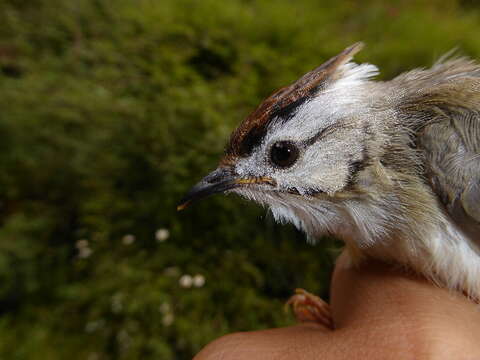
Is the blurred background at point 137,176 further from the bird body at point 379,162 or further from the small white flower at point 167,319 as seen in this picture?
the bird body at point 379,162

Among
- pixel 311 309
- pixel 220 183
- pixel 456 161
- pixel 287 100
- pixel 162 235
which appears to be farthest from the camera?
pixel 162 235

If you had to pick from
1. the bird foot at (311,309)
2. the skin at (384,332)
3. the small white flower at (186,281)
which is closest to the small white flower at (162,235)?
the small white flower at (186,281)

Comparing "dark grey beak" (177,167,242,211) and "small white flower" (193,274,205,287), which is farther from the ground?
"dark grey beak" (177,167,242,211)

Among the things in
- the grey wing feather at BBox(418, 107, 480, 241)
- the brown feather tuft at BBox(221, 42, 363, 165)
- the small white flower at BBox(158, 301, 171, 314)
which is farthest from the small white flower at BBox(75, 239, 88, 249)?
the grey wing feather at BBox(418, 107, 480, 241)

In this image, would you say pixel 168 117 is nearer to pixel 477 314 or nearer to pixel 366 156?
pixel 366 156

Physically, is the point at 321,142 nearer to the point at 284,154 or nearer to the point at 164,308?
the point at 284,154

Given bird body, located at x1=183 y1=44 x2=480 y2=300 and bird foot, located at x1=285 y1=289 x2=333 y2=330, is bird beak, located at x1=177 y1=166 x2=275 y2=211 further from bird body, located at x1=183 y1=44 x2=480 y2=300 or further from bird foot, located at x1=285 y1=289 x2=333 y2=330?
bird foot, located at x1=285 y1=289 x2=333 y2=330

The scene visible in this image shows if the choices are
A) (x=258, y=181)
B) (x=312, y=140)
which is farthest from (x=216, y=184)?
(x=312, y=140)
